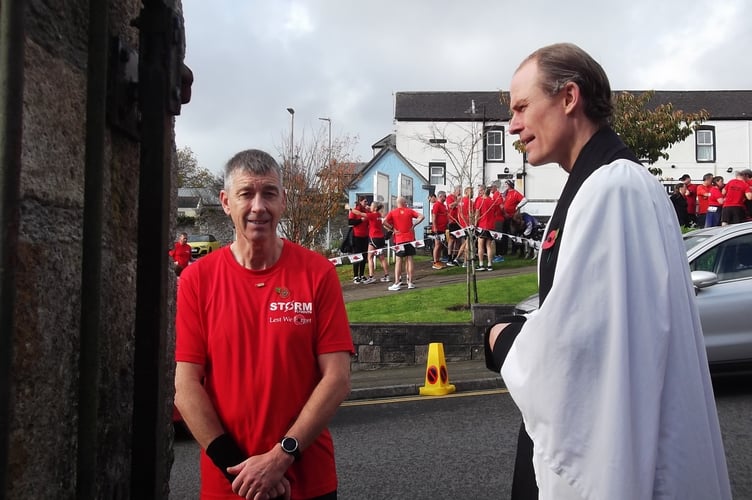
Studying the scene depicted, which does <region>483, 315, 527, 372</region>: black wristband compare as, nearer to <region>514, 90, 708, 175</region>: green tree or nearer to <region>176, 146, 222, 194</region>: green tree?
<region>514, 90, 708, 175</region>: green tree

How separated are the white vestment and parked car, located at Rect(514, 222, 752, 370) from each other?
6.26m

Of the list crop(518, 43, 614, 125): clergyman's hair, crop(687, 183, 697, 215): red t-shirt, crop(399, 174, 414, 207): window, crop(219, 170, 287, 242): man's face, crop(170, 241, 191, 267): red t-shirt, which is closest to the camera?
crop(518, 43, 614, 125): clergyman's hair

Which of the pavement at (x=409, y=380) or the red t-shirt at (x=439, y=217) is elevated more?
the red t-shirt at (x=439, y=217)

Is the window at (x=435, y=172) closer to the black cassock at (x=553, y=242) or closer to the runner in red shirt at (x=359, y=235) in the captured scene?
the runner in red shirt at (x=359, y=235)

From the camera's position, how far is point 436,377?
898 centimetres

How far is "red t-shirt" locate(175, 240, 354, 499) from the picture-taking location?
260 centimetres

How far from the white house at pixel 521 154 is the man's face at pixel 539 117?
114ft

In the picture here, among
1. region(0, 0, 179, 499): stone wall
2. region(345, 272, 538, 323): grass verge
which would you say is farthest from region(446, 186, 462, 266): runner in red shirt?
region(0, 0, 179, 499): stone wall

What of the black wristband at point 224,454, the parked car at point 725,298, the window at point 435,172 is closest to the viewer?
the black wristband at point 224,454

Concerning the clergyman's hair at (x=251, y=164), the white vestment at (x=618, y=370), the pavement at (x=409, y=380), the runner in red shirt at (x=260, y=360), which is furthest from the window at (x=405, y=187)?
the white vestment at (x=618, y=370)

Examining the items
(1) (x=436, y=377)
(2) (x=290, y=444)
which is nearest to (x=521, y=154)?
(1) (x=436, y=377)

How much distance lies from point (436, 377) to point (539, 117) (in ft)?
23.3

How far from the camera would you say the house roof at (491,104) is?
4078 centimetres

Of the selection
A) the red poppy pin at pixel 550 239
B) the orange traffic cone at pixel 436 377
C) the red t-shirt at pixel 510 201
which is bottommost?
the orange traffic cone at pixel 436 377
